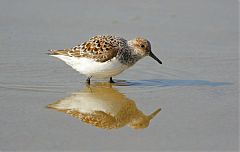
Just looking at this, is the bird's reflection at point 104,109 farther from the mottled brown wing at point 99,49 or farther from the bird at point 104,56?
the mottled brown wing at point 99,49

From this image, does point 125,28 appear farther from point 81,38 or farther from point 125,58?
point 125,58

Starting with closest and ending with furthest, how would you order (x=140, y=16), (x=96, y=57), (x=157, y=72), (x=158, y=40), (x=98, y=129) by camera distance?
(x=98, y=129) → (x=96, y=57) → (x=157, y=72) → (x=158, y=40) → (x=140, y=16)

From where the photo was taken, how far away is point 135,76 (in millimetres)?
9688

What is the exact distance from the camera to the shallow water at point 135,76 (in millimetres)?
6852

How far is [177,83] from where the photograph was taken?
30.3 ft

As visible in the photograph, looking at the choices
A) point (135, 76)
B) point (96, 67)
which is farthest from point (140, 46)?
point (96, 67)

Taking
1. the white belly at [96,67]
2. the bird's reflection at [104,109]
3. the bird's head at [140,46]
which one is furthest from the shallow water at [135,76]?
the bird's head at [140,46]

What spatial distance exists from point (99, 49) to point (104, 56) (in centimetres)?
16

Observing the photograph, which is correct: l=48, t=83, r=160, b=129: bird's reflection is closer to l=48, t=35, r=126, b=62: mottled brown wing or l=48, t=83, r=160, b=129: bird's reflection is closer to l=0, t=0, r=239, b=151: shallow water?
l=0, t=0, r=239, b=151: shallow water

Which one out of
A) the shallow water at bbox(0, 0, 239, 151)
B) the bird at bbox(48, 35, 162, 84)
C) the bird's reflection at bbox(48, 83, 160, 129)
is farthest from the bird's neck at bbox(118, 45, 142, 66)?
the bird's reflection at bbox(48, 83, 160, 129)

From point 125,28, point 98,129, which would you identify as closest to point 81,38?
point 125,28

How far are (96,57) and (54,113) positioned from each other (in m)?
1.70

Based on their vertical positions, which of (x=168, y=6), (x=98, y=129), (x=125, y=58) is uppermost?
(x=168, y=6)

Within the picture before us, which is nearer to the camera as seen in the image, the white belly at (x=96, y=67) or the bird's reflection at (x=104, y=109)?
the bird's reflection at (x=104, y=109)
